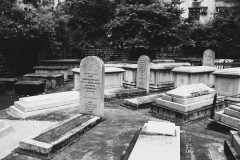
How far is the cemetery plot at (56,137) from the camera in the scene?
4.15 meters

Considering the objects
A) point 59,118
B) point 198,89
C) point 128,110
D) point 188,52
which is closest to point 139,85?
point 128,110

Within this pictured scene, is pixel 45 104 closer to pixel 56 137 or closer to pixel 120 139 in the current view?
pixel 56 137

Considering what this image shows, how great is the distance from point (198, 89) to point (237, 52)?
16.3 m

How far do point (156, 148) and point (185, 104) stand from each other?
3206 millimetres

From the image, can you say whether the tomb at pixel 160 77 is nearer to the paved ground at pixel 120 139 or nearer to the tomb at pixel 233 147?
the paved ground at pixel 120 139

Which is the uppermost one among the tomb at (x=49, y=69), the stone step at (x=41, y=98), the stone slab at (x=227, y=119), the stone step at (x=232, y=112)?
the tomb at (x=49, y=69)

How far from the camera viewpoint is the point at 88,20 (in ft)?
64.3

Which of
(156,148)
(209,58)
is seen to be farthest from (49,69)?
→ (156,148)

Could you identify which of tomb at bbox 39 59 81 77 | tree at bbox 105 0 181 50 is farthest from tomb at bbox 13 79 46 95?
tree at bbox 105 0 181 50

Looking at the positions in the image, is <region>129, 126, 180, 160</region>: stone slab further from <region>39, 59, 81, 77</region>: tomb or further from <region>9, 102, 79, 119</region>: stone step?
<region>39, 59, 81, 77</region>: tomb

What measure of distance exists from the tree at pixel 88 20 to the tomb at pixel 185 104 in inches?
540

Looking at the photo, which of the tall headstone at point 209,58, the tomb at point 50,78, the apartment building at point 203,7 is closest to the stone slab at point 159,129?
the tomb at point 50,78

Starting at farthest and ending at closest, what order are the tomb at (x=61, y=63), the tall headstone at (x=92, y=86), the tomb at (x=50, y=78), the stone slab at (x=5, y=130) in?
the tomb at (x=61, y=63) < the tomb at (x=50, y=78) < the tall headstone at (x=92, y=86) < the stone slab at (x=5, y=130)

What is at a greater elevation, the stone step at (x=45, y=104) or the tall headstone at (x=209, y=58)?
the tall headstone at (x=209, y=58)
